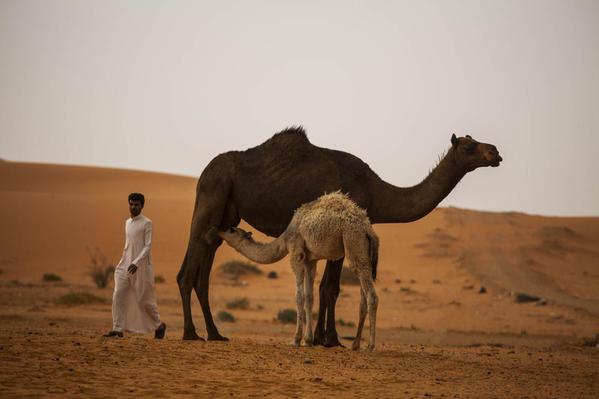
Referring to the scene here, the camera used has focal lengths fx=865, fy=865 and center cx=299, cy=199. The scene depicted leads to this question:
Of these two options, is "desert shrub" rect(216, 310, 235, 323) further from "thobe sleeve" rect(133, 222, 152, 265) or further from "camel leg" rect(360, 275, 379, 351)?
"camel leg" rect(360, 275, 379, 351)

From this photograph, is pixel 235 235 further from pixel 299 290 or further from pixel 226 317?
pixel 226 317

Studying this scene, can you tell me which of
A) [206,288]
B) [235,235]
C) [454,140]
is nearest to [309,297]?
[235,235]

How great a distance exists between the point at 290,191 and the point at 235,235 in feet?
3.49

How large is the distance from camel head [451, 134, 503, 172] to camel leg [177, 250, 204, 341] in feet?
14.9

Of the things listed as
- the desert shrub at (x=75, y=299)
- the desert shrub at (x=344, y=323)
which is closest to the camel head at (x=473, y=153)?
the desert shrub at (x=344, y=323)

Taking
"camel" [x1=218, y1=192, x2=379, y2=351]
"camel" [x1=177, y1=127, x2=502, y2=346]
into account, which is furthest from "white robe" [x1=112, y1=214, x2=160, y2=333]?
"camel" [x1=218, y1=192, x2=379, y2=351]

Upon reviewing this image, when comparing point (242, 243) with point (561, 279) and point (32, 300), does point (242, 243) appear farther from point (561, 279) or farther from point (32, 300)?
point (561, 279)

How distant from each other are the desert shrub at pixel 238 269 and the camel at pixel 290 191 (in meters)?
20.0

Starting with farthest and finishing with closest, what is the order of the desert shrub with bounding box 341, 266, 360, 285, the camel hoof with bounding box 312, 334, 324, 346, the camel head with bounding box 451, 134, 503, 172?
the desert shrub with bounding box 341, 266, 360, 285 < the camel head with bounding box 451, 134, 503, 172 < the camel hoof with bounding box 312, 334, 324, 346

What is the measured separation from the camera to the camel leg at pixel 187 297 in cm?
1299

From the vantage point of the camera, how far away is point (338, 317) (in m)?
24.2

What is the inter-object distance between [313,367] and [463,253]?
2948 centimetres

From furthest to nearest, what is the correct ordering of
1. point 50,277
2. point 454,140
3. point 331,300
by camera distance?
1. point 50,277
2. point 454,140
3. point 331,300

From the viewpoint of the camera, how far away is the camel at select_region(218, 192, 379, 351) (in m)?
11.5
